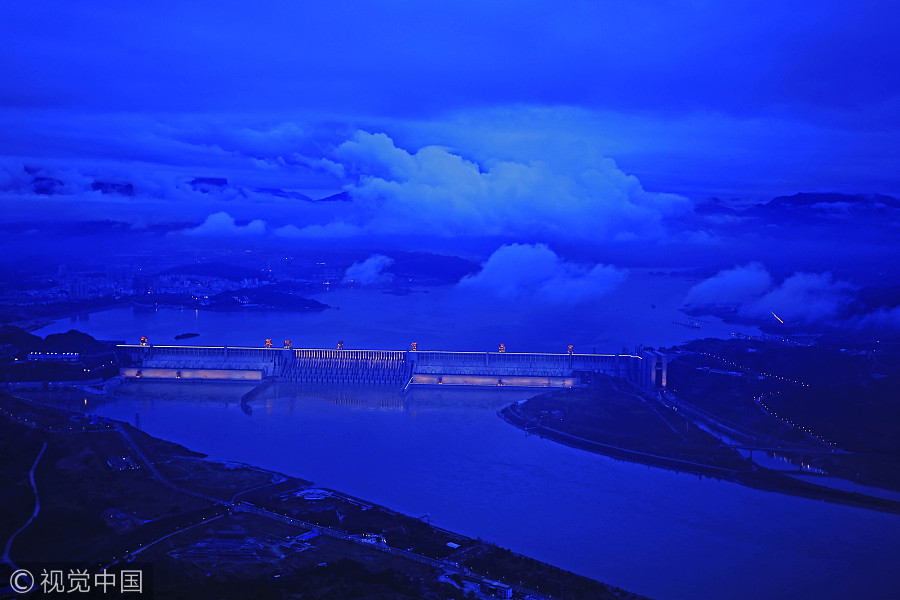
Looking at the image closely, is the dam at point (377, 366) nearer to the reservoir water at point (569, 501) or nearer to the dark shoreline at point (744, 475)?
the reservoir water at point (569, 501)

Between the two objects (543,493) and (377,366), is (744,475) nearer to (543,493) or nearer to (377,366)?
(543,493)

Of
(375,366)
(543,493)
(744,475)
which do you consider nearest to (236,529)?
(543,493)

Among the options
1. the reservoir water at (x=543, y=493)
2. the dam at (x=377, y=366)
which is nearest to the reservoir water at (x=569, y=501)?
the reservoir water at (x=543, y=493)

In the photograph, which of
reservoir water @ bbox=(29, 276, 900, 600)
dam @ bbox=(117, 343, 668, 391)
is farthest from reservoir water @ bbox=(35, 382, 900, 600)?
dam @ bbox=(117, 343, 668, 391)

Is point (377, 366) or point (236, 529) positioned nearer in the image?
point (236, 529)

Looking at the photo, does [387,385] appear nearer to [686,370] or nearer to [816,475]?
[686,370]

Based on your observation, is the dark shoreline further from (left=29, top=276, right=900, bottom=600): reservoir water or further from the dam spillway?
the dam spillway
